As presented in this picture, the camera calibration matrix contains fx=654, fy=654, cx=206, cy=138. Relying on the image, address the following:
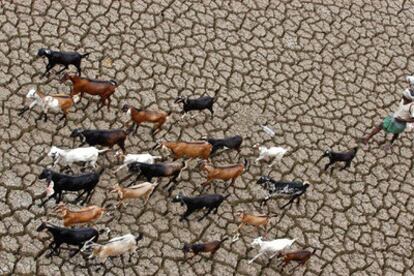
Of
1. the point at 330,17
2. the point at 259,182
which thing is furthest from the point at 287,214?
the point at 330,17

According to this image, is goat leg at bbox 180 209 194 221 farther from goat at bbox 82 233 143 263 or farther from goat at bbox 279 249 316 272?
goat at bbox 279 249 316 272

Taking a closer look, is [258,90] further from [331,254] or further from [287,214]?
[331,254]

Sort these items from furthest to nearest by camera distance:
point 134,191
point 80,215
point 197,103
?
point 197,103 < point 134,191 < point 80,215

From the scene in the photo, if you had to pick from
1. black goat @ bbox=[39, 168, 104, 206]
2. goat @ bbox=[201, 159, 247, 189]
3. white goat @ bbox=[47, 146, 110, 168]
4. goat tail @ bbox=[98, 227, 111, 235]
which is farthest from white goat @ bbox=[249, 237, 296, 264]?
white goat @ bbox=[47, 146, 110, 168]

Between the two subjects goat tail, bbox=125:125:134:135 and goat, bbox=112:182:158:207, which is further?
goat tail, bbox=125:125:134:135

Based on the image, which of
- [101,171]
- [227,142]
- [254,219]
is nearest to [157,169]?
[101,171]

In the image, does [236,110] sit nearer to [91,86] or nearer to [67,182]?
[91,86]
